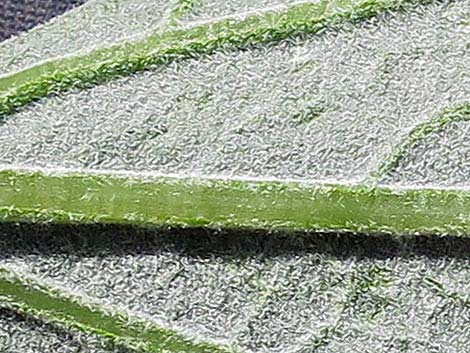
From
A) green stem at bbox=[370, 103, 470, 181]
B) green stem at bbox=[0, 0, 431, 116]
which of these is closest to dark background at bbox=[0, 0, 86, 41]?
green stem at bbox=[0, 0, 431, 116]

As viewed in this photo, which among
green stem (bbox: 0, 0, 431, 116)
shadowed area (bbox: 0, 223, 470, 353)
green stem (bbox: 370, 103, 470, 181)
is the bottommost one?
shadowed area (bbox: 0, 223, 470, 353)

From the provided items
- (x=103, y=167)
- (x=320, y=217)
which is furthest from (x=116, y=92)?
(x=320, y=217)

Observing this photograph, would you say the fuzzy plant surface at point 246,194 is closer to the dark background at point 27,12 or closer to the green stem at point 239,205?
the green stem at point 239,205

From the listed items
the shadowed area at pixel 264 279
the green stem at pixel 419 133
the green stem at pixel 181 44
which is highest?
the green stem at pixel 181 44

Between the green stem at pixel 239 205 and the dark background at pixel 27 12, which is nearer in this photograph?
the green stem at pixel 239 205

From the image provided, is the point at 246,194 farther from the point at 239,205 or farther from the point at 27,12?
the point at 27,12

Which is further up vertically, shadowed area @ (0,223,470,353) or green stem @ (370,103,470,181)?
green stem @ (370,103,470,181)

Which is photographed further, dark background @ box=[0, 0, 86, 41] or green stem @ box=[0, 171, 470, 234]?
dark background @ box=[0, 0, 86, 41]

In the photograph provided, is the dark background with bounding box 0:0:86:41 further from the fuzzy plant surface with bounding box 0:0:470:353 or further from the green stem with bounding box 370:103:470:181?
the green stem with bounding box 370:103:470:181

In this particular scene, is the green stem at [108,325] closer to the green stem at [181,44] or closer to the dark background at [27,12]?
the green stem at [181,44]

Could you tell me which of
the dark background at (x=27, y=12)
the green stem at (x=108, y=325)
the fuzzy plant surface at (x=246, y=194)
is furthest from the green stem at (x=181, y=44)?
the dark background at (x=27, y=12)

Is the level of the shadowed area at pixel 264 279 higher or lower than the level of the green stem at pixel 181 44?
lower
